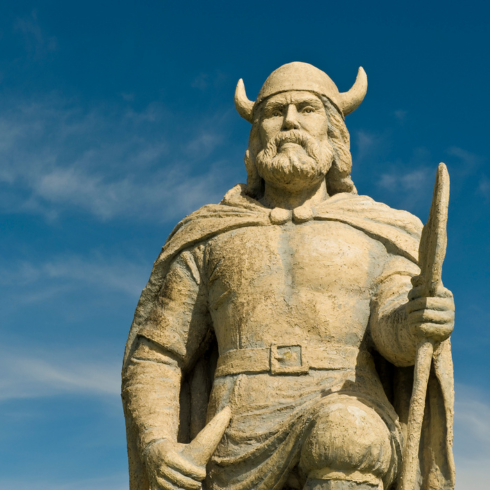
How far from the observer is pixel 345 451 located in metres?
7.55

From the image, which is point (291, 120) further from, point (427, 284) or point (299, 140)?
point (427, 284)

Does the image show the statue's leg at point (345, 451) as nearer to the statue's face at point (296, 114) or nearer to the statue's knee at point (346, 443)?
the statue's knee at point (346, 443)

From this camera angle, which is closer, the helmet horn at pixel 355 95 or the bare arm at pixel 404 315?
the bare arm at pixel 404 315

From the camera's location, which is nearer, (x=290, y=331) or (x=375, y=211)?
(x=290, y=331)

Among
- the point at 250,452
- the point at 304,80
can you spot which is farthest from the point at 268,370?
the point at 304,80

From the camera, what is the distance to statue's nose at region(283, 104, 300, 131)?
373 inches

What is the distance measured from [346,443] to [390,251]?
7.06 ft

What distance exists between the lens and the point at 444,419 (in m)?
8.30

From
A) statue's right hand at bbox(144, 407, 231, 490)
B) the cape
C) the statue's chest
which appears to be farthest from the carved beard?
statue's right hand at bbox(144, 407, 231, 490)

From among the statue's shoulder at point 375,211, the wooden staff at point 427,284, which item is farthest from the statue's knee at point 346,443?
the statue's shoulder at point 375,211

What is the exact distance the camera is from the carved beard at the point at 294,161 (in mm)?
9305

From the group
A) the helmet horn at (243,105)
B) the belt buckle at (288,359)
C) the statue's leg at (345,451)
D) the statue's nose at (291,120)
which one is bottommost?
the statue's leg at (345,451)

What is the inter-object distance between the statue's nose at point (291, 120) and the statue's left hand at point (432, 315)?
222 cm

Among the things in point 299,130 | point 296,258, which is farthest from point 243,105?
point 296,258
